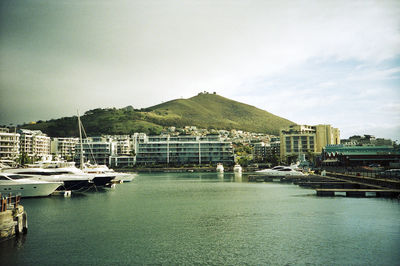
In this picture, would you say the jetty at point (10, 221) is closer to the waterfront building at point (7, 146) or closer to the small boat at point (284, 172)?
the small boat at point (284, 172)

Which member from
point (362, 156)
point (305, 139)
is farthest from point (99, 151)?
point (362, 156)

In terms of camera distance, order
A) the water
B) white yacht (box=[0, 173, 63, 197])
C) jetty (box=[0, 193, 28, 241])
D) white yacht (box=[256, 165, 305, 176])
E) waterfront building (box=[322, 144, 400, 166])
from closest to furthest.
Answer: the water → jetty (box=[0, 193, 28, 241]) → white yacht (box=[0, 173, 63, 197]) → white yacht (box=[256, 165, 305, 176]) → waterfront building (box=[322, 144, 400, 166])

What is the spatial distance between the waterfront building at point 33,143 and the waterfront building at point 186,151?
1884 inches

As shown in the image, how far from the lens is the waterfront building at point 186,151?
538ft

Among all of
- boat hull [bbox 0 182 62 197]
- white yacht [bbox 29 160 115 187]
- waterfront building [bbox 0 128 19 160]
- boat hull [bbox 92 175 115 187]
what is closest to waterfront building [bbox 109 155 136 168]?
waterfront building [bbox 0 128 19 160]

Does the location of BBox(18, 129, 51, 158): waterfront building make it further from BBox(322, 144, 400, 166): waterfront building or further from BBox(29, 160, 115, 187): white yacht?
BBox(322, 144, 400, 166): waterfront building

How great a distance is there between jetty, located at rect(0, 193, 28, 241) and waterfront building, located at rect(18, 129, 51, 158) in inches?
5532

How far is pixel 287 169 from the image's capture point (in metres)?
86.5

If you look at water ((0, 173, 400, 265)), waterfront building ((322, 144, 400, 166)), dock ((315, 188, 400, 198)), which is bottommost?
water ((0, 173, 400, 265))

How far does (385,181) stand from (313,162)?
103 metres

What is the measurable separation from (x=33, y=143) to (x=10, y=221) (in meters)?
159

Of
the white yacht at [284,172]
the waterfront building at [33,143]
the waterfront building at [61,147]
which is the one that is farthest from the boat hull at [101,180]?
the waterfront building at [61,147]

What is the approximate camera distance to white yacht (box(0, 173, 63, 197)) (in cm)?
4269

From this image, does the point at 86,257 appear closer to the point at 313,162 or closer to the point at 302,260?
the point at 302,260
